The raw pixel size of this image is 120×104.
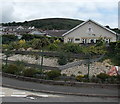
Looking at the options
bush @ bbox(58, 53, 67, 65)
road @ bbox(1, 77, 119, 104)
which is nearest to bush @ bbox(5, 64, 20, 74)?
road @ bbox(1, 77, 119, 104)

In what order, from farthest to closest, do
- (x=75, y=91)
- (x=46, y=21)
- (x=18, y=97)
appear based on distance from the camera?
1. (x=46, y=21)
2. (x=75, y=91)
3. (x=18, y=97)

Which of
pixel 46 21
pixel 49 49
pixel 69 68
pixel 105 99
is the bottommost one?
pixel 105 99

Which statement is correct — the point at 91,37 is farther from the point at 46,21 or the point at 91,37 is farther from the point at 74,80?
the point at 46,21

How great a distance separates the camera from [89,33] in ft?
148

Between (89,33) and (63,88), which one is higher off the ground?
(89,33)

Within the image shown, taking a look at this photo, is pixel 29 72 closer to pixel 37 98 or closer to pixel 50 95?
pixel 50 95

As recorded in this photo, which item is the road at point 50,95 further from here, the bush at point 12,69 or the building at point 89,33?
the building at point 89,33

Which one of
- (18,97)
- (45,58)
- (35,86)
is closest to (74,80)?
(35,86)

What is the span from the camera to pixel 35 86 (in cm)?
1275

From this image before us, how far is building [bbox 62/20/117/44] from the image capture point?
44.0 metres

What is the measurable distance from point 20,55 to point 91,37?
24582mm

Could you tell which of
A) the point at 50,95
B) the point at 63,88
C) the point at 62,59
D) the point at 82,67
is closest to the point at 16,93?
the point at 50,95

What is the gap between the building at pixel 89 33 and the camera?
4403 cm

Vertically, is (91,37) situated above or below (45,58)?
above
